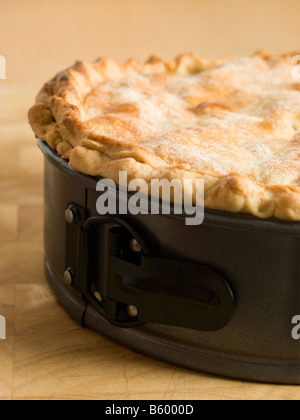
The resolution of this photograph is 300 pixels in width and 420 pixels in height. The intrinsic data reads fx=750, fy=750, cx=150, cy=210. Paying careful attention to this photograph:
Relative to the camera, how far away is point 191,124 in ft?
6.00

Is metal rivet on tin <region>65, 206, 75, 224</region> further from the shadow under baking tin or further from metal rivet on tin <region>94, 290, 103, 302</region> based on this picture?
metal rivet on tin <region>94, 290, 103, 302</region>

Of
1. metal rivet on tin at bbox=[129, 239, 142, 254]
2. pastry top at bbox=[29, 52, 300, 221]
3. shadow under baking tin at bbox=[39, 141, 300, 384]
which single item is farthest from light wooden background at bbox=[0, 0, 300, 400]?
pastry top at bbox=[29, 52, 300, 221]

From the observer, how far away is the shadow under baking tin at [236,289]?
1.37 metres

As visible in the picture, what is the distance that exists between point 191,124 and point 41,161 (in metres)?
0.95

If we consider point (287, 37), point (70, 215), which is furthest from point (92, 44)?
point (70, 215)

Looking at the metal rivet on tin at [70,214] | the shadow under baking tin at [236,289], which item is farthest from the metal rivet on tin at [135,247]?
the metal rivet on tin at [70,214]

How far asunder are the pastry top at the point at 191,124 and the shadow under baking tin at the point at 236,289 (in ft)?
0.15

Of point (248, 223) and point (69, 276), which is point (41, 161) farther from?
point (248, 223)

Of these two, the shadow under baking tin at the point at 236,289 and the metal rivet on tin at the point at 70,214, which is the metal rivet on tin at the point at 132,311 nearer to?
the shadow under baking tin at the point at 236,289

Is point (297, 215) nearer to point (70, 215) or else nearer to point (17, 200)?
point (70, 215)

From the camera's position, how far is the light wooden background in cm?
150

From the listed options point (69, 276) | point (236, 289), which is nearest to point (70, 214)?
point (69, 276)

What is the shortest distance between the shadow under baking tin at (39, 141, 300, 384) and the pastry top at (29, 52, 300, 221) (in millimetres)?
46

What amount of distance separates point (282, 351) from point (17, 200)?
1148mm
